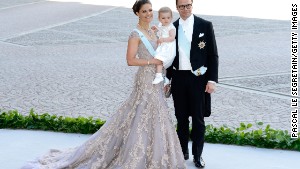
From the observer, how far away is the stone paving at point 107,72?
1020cm

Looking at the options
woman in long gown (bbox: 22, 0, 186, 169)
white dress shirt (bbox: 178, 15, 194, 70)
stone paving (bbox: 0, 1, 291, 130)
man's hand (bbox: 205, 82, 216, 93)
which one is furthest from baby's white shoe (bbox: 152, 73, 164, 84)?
stone paving (bbox: 0, 1, 291, 130)

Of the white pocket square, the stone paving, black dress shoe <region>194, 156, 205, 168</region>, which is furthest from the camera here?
the stone paving

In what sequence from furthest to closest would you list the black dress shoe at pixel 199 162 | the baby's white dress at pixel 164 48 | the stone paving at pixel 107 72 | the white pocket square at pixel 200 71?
1. the stone paving at pixel 107 72
2. the black dress shoe at pixel 199 162
3. the white pocket square at pixel 200 71
4. the baby's white dress at pixel 164 48

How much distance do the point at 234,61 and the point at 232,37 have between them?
166 inches

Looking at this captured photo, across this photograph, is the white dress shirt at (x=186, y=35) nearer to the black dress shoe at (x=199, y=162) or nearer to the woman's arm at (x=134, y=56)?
the woman's arm at (x=134, y=56)

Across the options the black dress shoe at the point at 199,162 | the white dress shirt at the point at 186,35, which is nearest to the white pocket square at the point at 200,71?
the white dress shirt at the point at 186,35

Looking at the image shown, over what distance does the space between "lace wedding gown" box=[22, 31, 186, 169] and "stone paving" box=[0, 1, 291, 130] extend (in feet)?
8.52

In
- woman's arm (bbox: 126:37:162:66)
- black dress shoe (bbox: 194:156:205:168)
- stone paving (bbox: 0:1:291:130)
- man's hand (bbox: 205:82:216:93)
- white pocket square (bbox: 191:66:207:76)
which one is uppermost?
woman's arm (bbox: 126:37:162:66)

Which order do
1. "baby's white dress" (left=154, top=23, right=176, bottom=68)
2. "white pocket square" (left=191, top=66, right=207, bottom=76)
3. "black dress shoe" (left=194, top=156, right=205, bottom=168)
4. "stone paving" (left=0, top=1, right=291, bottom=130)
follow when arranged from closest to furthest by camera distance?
1. "baby's white dress" (left=154, top=23, right=176, bottom=68)
2. "white pocket square" (left=191, top=66, right=207, bottom=76)
3. "black dress shoe" (left=194, top=156, right=205, bottom=168)
4. "stone paving" (left=0, top=1, right=291, bottom=130)

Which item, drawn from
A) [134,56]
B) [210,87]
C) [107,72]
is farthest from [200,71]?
[107,72]

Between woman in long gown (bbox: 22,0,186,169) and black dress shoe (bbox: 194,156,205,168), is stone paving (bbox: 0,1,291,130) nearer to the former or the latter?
black dress shoe (bbox: 194,156,205,168)

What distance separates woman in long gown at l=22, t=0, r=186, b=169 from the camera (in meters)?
6.62

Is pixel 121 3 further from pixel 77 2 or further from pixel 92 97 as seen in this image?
pixel 92 97

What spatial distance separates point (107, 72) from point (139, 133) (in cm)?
688
